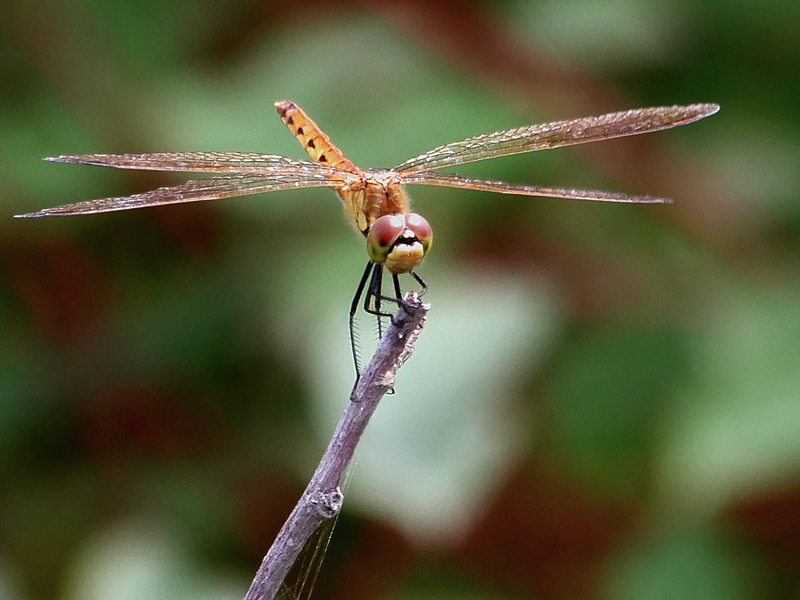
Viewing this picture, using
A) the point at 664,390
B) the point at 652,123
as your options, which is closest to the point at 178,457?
the point at 664,390

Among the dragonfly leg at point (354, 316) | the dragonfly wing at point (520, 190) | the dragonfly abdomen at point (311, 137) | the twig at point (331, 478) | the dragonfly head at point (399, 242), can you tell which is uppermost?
the dragonfly abdomen at point (311, 137)

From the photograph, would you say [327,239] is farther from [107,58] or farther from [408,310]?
[408,310]

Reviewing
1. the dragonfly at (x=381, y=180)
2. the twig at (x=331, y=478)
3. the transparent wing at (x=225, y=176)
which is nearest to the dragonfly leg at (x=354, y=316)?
the dragonfly at (x=381, y=180)

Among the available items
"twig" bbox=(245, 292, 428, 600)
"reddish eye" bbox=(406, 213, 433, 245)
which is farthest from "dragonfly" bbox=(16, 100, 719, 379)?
"twig" bbox=(245, 292, 428, 600)

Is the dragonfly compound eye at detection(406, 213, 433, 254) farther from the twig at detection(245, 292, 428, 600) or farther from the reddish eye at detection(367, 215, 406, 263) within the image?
the twig at detection(245, 292, 428, 600)

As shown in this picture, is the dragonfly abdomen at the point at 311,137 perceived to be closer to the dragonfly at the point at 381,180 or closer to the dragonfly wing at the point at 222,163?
the dragonfly at the point at 381,180

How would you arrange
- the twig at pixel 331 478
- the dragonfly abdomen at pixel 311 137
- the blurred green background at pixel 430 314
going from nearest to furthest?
the twig at pixel 331 478 < the blurred green background at pixel 430 314 < the dragonfly abdomen at pixel 311 137

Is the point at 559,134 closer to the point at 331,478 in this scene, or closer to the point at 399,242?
the point at 399,242
